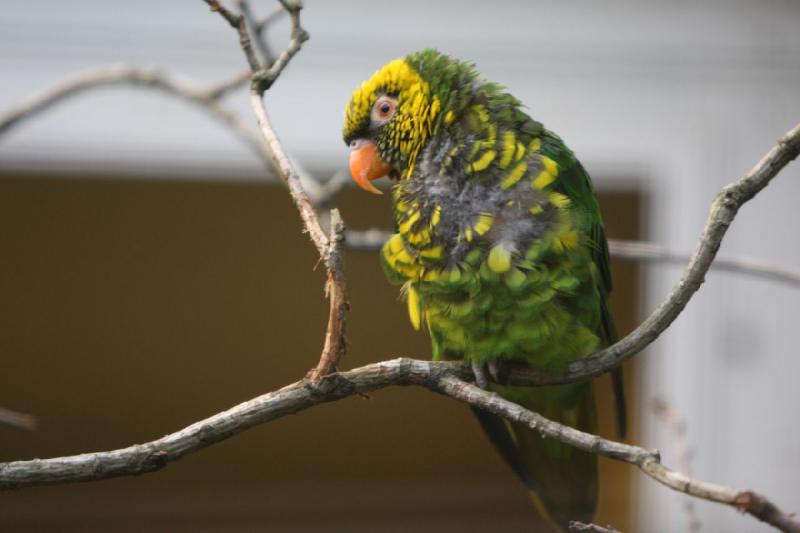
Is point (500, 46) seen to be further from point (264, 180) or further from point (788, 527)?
point (788, 527)

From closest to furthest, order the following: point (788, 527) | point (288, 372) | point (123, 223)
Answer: point (788, 527)
point (123, 223)
point (288, 372)

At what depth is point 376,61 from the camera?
205 centimetres

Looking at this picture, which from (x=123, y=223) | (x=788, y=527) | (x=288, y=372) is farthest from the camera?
(x=288, y=372)

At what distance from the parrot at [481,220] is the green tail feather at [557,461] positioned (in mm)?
129

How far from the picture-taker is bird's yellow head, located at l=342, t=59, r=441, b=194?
0.85 m

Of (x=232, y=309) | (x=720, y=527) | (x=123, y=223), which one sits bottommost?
(x=720, y=527)

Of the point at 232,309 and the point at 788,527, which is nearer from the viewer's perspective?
the point at 788,527

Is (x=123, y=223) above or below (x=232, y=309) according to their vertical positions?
above

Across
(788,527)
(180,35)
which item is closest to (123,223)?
(180,35)

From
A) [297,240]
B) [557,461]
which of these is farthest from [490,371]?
[297,240]

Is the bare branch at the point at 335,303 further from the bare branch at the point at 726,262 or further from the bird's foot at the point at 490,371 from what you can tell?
the bare branch at the point at 726,262

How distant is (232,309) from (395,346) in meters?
0.43

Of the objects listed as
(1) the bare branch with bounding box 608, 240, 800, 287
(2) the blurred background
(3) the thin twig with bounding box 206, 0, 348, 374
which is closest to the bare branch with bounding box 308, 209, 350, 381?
(3) the thin twig with bounding box 206, 0, 348, 374

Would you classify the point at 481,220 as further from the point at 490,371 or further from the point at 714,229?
the point at 714,229
